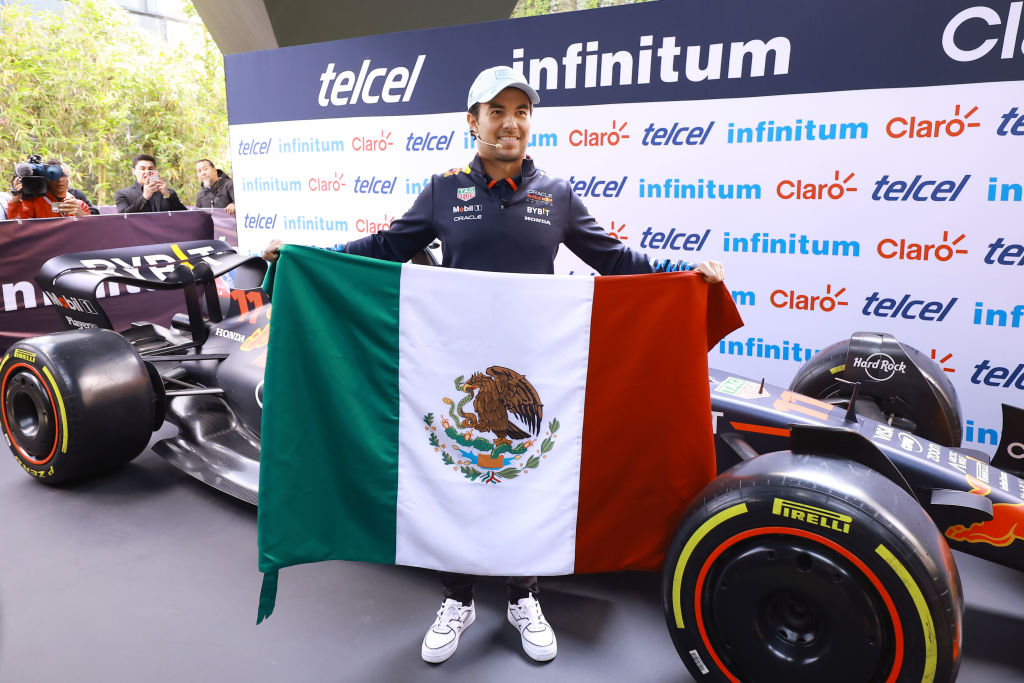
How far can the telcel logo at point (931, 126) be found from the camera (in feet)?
10.9

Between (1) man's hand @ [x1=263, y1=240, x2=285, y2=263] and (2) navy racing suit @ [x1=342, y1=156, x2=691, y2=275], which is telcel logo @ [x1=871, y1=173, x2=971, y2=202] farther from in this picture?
(1) man's hand @ [x1=263, y1=240, x2=285, y2=263]

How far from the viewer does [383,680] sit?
76.2 inches

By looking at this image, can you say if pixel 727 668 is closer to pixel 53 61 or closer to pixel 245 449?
pixel 245 449

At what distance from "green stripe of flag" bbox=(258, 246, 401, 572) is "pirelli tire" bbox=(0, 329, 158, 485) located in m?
1.62

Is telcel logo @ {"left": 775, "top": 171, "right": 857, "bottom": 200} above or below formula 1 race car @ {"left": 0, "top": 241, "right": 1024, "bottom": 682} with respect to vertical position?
above

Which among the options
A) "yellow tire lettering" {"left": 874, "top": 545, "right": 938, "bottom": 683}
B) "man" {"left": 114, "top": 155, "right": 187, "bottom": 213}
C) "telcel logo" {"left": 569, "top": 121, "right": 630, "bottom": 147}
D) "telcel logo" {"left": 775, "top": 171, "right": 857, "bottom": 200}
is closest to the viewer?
"yellow tire lettering" {"left": 874, "top": 545, "right": 938, "bottom": 683}

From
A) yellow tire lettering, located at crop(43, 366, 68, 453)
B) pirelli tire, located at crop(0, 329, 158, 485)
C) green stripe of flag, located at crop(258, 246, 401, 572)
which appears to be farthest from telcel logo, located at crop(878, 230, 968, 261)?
yellow tire lettering, located at crop(43, 366, 68, 453)

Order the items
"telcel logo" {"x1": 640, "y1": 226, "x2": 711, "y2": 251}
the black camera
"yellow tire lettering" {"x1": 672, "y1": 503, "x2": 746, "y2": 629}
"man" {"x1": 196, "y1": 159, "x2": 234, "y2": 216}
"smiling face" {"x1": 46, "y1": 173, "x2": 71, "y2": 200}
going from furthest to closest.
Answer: "man" {"x1": 196, "y1": 159, "x2": 234, "y2": 216}, "smiling face" {"x1": 46, "y1": 173, "x2": 71, "y2": 200}, the black camera, "telcel logo" {"x1": 640, "y1": 226, "x2": 711, "y2": 251}, "yellow tire lettering" {"x1": 672, "y1": 503, "x2": 746, "y2": 629}

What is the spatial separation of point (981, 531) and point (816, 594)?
30.8 inches

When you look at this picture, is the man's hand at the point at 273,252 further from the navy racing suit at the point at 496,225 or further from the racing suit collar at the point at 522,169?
the racing suit collar at the point at 522,169

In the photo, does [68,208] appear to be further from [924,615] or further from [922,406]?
[924,615]

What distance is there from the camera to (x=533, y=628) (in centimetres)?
206

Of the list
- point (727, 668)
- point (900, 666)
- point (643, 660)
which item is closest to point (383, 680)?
point (643, 660)

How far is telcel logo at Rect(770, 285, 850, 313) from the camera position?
3.71 metres
